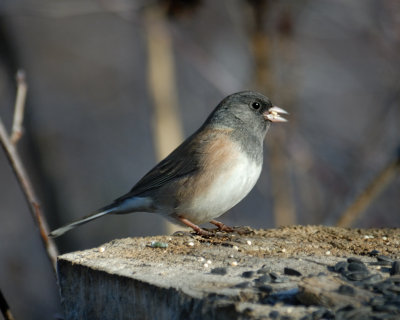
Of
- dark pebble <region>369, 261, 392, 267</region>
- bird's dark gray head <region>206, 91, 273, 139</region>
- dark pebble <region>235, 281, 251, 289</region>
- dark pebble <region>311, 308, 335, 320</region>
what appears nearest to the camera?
dark pebble <region>311, 308, 335, 320</region>

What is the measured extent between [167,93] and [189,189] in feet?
5.57

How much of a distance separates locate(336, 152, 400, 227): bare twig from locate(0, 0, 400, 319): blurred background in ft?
0.17

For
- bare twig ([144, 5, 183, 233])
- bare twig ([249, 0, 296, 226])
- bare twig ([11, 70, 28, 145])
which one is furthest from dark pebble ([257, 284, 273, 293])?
bare twig ([144, 5, 183, 233])

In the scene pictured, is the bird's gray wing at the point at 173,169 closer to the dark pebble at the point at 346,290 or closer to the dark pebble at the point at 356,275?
the dark pebble at the point at 356,275

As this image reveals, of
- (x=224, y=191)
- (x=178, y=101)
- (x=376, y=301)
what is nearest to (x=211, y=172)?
(x=224, y=191)

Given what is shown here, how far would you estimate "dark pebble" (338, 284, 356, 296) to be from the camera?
1950mm

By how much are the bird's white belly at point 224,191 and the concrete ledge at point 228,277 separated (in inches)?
20.4

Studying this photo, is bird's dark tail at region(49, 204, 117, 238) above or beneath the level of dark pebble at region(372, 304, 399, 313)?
beneath

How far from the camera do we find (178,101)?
8500 millimetres

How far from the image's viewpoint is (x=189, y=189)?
3537 mm

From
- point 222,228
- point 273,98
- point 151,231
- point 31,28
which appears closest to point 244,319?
point 222,228

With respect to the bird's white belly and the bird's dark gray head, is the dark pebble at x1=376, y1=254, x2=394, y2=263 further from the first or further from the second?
the bird's dark gray head

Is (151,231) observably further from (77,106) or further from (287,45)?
(287,45)

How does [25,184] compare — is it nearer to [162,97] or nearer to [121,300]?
[121,300]
